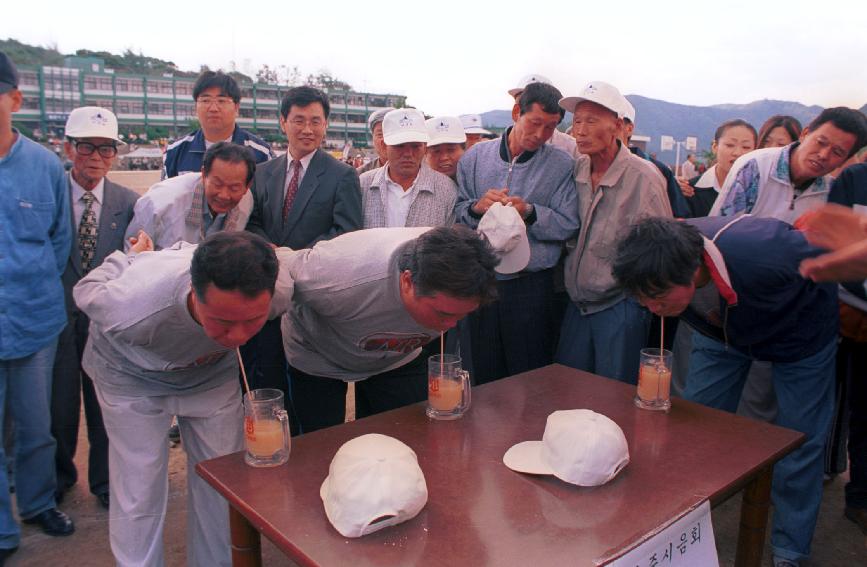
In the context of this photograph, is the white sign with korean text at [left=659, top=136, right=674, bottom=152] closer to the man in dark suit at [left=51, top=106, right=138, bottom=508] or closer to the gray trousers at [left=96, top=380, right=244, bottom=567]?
the man in dark suit at [left=51, top=106, right=138, bottom=508]

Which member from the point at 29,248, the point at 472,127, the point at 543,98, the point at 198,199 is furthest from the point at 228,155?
the point at 472,127

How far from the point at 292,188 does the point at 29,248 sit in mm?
1035

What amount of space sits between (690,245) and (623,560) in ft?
3.17

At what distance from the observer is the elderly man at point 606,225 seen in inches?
102

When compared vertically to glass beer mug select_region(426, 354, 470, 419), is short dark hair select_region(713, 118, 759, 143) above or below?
above

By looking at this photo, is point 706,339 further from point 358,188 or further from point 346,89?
point 346,89

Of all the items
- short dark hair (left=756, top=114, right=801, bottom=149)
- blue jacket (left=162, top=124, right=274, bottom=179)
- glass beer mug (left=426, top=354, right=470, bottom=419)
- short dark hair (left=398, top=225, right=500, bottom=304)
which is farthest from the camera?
short dark hair (left=756, top=114, right=801, bottom=149)

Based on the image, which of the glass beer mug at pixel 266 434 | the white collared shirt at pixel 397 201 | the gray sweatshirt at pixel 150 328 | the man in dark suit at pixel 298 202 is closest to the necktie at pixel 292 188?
the man in dark suit at pixel 298 202

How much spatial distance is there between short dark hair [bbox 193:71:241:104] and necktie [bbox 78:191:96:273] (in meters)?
0.78

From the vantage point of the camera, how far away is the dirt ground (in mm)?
2305

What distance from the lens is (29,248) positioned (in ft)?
7.38

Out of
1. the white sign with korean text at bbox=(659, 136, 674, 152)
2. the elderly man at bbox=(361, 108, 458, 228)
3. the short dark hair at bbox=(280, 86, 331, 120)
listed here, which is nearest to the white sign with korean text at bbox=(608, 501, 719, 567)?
the elderly man at bbox=(361, 108, 458, 228)

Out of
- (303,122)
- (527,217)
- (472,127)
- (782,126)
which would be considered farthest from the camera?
(472,127)

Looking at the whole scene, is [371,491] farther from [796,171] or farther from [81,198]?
[796,171]
